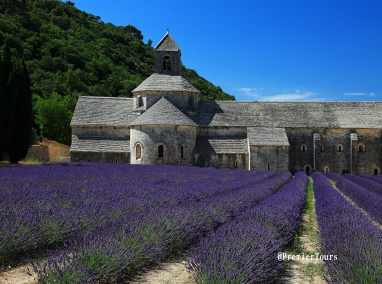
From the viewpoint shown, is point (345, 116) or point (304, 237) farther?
point (345, 116)

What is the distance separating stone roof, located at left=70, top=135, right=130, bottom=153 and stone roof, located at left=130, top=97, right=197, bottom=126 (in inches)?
116

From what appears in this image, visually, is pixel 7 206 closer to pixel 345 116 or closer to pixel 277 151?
pixel 277 151

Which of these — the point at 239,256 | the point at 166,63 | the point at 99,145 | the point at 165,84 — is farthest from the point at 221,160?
the point at 239,256

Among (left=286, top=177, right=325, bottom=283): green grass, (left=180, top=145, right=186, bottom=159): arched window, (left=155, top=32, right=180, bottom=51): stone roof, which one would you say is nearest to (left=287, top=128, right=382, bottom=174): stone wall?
(left=180, top=145, right=186, bottom=159): arched window

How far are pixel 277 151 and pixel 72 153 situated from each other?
694 inches

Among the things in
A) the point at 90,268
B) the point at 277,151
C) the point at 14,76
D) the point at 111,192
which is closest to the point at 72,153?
the point at 14,76

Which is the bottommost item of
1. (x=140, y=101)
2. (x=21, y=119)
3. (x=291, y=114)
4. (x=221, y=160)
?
(x=221, y=160)

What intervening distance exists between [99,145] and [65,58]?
4322 cm

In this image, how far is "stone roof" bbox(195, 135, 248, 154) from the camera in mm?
34625

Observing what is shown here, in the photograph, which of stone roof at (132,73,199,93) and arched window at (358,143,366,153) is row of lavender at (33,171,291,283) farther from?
arched window at (358,143,366,153)

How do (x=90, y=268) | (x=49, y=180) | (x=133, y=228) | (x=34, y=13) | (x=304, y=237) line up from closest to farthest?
(x=90, y=268), (x=133, y=228), (x=304, y=237), (x=49, y=180), (x=34, y=13)

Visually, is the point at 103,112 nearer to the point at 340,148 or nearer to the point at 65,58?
the point at 340,148

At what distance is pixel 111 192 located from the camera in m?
11.6

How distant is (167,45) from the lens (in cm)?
3950
